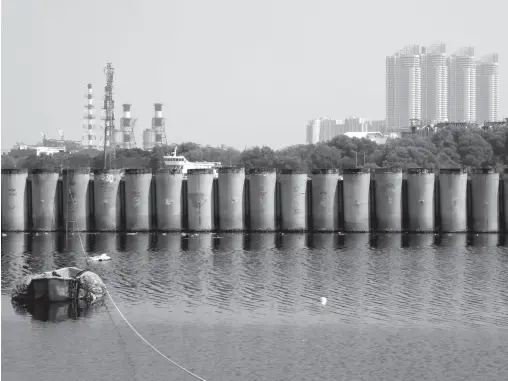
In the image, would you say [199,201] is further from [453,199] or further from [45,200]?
[453,199]

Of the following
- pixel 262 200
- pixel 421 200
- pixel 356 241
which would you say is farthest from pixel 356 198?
pixel 262 200

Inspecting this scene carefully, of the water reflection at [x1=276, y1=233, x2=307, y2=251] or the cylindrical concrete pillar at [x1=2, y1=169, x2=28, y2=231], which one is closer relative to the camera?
the water reflection at [x1=276, y1=233, x2=307, y2=251]

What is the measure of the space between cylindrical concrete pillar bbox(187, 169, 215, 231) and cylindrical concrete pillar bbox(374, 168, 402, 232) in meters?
9.96

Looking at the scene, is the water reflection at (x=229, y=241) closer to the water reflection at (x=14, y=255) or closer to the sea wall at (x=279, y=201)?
the sea wall at (x=279, y=201)

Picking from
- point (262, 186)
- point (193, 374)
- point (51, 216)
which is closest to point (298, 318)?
point (193, 374)

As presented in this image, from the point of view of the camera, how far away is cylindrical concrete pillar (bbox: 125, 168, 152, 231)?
206ft

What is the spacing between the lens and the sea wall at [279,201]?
6197cm

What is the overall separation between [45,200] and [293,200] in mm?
15174

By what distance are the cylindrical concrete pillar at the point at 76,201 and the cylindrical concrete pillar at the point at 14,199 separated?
8.73ft

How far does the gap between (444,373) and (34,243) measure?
33435 mm

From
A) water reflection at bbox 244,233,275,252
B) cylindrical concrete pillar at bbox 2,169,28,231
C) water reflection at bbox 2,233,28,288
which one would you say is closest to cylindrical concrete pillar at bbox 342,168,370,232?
water reflection at bbox 244,233,275,252

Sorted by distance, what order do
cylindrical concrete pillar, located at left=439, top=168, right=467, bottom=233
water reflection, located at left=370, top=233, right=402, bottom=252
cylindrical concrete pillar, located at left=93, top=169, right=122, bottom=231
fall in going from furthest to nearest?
cylindrical concrete pillar, located at left=93, top=169, right=122, bottom=231 → cylindrical concrete pillar, located at left=439, top=168, right=467, bottom=233 → water reflection, located at left=370, top=233, right=402, bottom=252

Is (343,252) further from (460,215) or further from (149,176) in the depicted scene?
(149,176)

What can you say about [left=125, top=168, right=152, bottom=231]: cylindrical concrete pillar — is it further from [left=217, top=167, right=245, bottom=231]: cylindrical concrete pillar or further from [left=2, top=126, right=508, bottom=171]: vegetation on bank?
[left=2, top=126, right=508, bottom=171]: vegetation on bank
